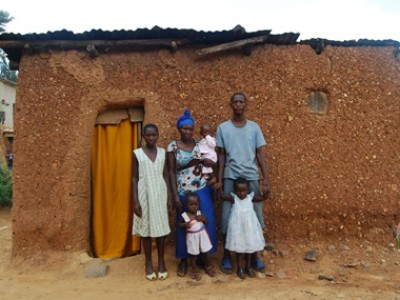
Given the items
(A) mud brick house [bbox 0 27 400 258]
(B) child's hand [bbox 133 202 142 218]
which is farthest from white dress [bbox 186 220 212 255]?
(A) mud brick house [bbox 0 27 400 258]

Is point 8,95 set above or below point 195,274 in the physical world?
above

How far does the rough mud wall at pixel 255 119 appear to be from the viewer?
419 centimetres

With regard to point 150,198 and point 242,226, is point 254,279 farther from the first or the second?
point 150,198

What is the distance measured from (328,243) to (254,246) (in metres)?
1.28

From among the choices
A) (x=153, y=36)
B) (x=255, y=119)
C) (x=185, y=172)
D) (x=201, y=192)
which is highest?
(x=153, y=36)

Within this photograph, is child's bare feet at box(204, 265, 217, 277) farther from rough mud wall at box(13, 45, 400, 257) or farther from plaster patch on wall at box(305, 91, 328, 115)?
plaster patch on wall at box(305, 91, 328, 115)

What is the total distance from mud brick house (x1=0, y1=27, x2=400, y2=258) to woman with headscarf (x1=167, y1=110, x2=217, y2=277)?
A: 0.66 m

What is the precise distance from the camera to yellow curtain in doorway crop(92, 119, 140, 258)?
4.38 meters

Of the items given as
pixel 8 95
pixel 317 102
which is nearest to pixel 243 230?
pixel 317 102

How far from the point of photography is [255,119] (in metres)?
4.32

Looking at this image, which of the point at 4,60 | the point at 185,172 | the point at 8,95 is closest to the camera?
the point at 185,172

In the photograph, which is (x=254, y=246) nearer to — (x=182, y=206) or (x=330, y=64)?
(x=182, y=206)

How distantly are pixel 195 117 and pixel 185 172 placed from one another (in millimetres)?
875

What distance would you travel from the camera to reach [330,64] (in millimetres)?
4488
